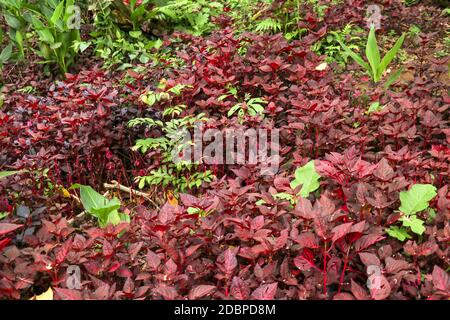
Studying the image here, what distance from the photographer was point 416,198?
2.04 m

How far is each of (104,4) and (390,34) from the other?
2.53 metres

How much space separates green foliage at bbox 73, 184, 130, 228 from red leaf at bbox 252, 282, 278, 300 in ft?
2.58

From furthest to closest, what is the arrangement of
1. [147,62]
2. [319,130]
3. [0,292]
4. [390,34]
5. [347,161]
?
[390,34]
[147,62]
[319,130]
[347,161]
[0,292]

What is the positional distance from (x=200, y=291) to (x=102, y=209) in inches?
28.6

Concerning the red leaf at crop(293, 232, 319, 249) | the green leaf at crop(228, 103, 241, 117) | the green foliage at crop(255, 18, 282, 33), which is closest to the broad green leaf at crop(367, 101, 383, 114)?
the green leaf at crop(228, 103, 241, 117)

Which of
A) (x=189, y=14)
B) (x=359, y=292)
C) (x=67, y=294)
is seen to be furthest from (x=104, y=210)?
(x=189, y=14)

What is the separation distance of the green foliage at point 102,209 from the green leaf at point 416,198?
1.19 m

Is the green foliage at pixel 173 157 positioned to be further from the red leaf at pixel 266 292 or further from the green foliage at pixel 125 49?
the green foliage at pixel 125 49

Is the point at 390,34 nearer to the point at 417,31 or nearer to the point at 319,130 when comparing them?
the point at 417,31

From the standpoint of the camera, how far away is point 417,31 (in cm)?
444

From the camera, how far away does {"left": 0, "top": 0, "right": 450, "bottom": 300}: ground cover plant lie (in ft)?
6.18

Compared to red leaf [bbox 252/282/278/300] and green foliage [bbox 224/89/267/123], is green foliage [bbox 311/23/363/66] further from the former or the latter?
red leaf [bbox 252/282/278/300]
